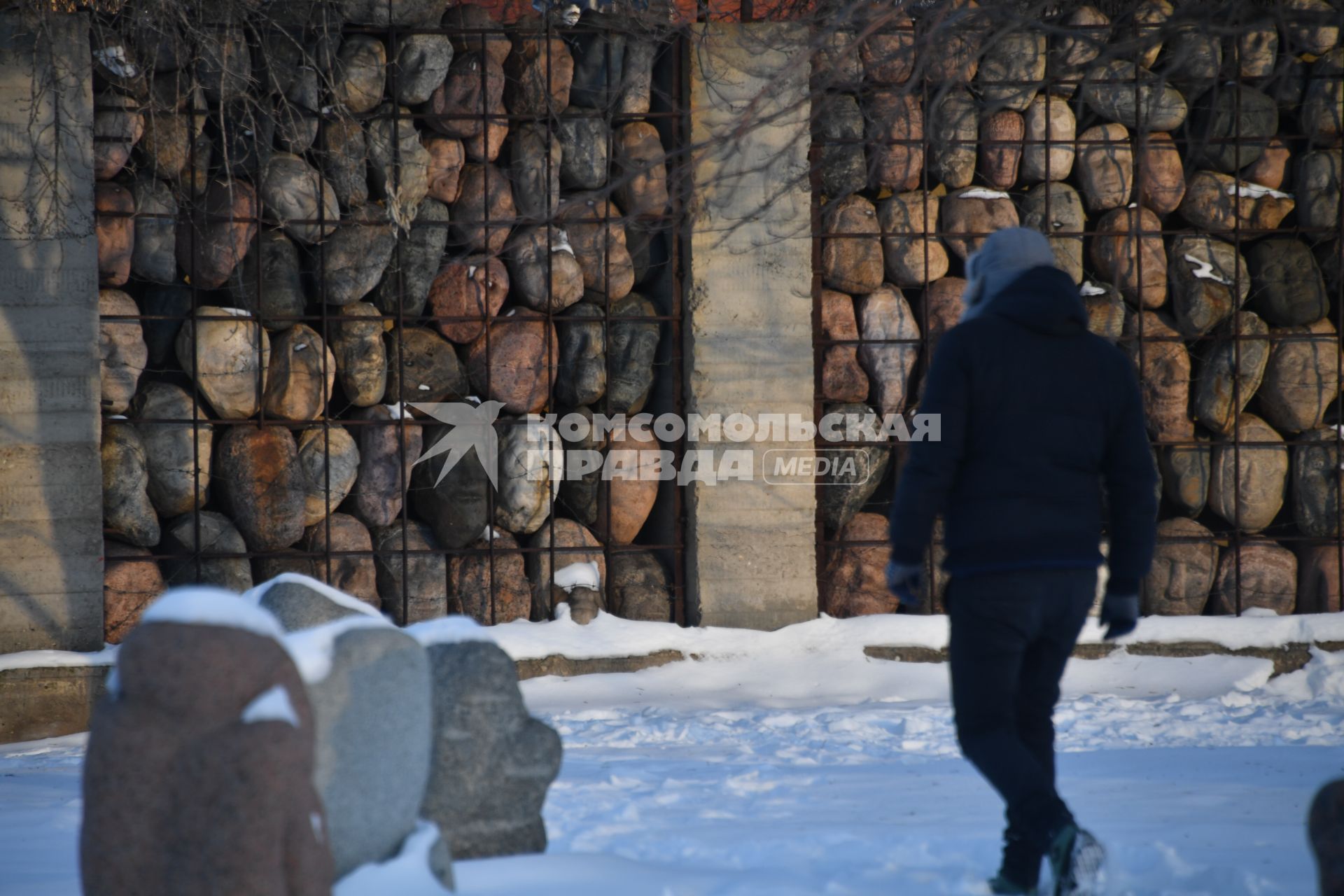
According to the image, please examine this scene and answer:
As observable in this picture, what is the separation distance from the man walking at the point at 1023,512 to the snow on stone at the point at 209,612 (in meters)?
1.34

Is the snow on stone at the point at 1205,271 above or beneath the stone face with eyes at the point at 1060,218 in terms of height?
beneath

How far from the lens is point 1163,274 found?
6.21m

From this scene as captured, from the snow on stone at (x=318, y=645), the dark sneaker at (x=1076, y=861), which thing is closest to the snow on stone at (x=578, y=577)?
the snow on stone at (x=318, y=645)

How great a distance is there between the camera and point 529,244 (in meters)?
5.94

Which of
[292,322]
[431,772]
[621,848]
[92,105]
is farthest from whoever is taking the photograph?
[292,322]

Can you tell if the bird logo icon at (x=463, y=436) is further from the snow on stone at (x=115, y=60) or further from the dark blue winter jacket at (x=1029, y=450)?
the dark blue winter jacket at (x=1029, y=450)

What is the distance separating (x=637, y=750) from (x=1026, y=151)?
12.6 ft

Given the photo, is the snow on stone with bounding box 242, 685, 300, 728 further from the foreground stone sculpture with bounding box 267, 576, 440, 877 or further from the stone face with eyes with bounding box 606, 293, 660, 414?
the stone face with eyes with bounding box 606, 293, 660, 414

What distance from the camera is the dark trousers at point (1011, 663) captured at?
2479 mm

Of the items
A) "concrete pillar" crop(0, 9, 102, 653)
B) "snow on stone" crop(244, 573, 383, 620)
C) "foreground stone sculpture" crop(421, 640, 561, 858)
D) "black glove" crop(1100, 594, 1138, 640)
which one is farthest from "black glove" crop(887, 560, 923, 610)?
"concrete pillar" crop(0, 9, 102, 653)

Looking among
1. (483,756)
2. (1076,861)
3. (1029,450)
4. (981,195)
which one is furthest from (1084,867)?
(981,195)

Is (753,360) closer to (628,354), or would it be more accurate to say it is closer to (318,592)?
(628,354)

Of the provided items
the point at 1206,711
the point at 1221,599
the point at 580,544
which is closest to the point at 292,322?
the point at 580,544

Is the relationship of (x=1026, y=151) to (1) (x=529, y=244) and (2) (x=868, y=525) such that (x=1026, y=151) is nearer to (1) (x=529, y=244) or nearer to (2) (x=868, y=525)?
(2) (x=868, y=525)
